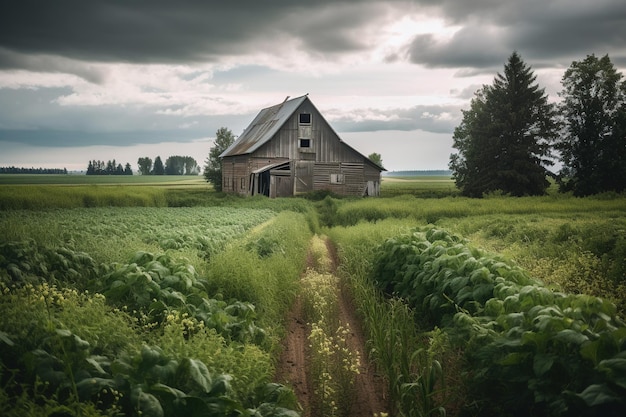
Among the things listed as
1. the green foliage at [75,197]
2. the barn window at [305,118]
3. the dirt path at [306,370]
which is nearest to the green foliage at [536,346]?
the dirt path at [306,370]

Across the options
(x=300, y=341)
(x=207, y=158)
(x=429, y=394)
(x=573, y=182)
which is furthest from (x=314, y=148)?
(x=429, y=394)

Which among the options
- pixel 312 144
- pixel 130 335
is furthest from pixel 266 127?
pixel 130 335

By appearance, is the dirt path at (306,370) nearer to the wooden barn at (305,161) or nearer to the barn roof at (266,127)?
the wooden barn at (305,161)

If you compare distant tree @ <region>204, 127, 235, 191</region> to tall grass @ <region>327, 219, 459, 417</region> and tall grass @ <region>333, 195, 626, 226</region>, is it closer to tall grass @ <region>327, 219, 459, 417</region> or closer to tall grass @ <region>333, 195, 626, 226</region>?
tall grass @ <region>333, 195, 626, 226</region>

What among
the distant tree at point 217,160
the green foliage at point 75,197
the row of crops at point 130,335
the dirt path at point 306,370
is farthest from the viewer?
the distant tree at point 217,160

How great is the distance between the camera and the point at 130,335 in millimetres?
5496

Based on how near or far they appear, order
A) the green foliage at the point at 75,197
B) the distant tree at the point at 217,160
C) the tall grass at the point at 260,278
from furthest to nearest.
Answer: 1. the distant tree at the point at 217,160
2. the green foliage at the point at 75,197
3. the tall grass at the point at 260,278

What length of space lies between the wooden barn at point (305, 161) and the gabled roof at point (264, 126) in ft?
0.44

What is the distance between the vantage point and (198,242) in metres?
12.7

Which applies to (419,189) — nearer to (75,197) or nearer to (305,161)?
(305,161)

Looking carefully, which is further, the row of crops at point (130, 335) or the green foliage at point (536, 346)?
the green foliage at point (536, 346)

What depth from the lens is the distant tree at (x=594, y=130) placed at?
39.5 m

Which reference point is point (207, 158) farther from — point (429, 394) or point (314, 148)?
point (429, 394)

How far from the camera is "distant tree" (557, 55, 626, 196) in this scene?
39.5 metres
